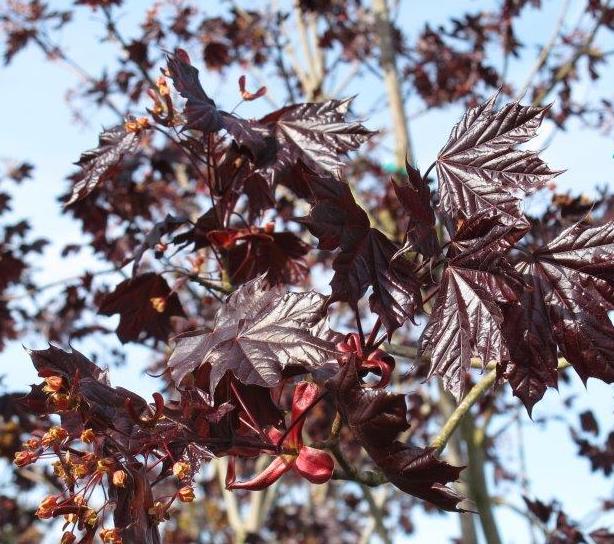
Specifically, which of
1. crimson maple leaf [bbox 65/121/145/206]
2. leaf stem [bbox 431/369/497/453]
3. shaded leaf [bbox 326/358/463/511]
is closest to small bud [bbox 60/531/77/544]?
shaded leaf [bbox 326/358/463/511]

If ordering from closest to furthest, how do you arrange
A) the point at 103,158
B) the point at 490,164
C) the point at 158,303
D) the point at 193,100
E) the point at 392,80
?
the point at 490,164 < the point at 193,100 < the point at 103,158 < the point at 158,303 < the point at 392,80

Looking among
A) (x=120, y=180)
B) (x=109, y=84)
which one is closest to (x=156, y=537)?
(x=120, y=180)

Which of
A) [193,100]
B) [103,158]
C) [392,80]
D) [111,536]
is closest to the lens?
[111,536]

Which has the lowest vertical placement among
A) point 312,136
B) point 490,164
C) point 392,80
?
point 490,164

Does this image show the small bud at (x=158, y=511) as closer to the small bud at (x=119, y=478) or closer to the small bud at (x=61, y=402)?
the small bud at (x=119, y=478)

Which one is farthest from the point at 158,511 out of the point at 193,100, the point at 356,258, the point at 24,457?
the point at 193,100

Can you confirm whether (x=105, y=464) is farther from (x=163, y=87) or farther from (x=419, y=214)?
(x=163, y=87)

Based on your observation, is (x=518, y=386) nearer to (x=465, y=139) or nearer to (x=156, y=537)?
(x=465, y=139)
